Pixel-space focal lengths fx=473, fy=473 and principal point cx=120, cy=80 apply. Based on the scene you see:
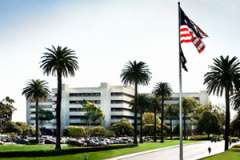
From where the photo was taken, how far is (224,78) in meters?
83.2

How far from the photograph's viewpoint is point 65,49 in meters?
83.0

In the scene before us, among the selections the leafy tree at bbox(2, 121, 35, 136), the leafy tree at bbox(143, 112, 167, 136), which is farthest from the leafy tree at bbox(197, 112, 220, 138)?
the leafy tree at bbox(2, 121, 35, 136)

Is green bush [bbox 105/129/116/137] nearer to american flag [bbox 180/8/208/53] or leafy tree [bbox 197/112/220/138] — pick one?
leafy tree [bbox 197/112/220/138]

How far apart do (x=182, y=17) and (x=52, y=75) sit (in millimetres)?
55619

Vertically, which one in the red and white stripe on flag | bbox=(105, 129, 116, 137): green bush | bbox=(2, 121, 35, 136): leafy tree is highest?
the red and white stripe on flag

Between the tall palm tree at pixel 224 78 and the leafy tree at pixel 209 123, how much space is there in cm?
7889

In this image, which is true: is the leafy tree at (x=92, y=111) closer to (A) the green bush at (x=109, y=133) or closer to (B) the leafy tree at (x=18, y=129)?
(A) the green bush at (x=109, y=133)

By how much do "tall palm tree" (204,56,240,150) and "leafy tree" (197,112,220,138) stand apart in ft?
259

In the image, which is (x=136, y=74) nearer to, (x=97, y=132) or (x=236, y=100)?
(x=236, y=100)

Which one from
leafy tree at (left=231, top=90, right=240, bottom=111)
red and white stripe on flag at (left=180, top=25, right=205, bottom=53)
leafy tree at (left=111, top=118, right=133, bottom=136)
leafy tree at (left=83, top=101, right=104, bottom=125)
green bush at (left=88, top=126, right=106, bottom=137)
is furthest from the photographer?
leafy tree at (left=83, top=101, right=104, bottom=125)

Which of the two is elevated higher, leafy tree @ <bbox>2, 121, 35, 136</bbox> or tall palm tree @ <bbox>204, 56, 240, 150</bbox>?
tall palm tree @ <bbox>204, 56, 240, 150</bbox>

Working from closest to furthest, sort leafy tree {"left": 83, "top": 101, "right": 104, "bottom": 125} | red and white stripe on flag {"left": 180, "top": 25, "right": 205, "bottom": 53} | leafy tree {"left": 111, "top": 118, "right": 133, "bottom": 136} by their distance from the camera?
red and white stripe on flag {"left": 180, "top": 25, "right": 205, "bottom": 53} → leafy tree {"left": 111, "top": 118, "right": 133, "bottom": 136} → leafy tree {"left": 83, "top": 101, "right": 104, "bottom": 125}

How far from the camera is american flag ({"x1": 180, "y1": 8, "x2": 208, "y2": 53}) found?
29859 millimetres

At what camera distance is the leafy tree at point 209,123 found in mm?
162875
